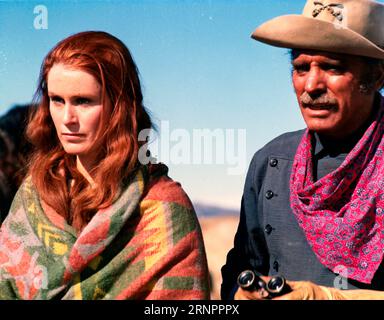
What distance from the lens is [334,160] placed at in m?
4.29

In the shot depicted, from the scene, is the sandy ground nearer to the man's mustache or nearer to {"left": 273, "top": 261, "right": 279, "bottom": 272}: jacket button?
{"left": 273, "top": 261, "right": 279, "bottom": 272}: jacket button

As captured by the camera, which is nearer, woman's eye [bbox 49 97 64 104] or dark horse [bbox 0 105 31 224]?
woman's eye [bbox 49 97 64 104]

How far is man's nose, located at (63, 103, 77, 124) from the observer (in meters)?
4.00

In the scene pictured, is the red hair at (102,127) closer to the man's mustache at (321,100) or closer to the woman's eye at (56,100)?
the woman's eye at (56,100)

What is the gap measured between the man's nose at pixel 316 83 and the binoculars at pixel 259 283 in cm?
93

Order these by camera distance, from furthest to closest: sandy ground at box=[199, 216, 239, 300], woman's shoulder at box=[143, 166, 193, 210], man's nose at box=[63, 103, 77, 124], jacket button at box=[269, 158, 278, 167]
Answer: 1. sandy ground at box=[199, 216, 239, 300]
2. jacket button at box=[269, 158, 278, 167]
3. woman's shoulder at box=[143, 166, 193, 210]
4. man's nose at box=[63, 103, 77, 124]

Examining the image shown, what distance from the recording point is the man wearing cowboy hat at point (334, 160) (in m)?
4.08

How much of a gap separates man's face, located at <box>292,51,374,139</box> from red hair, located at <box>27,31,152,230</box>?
752mm

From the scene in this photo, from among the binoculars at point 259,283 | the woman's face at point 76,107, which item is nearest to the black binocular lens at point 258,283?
the binoculars at point 259,283

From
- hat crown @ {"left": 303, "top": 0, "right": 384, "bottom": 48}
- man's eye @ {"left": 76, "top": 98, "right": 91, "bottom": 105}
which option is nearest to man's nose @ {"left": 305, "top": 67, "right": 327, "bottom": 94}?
Answer: hat crown @ {"left": 303, "top": 0, "right": 384, "bottom": 48}

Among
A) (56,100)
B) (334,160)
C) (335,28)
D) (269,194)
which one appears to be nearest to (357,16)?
(335,28)

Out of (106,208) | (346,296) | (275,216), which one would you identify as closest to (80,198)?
(106,208)
